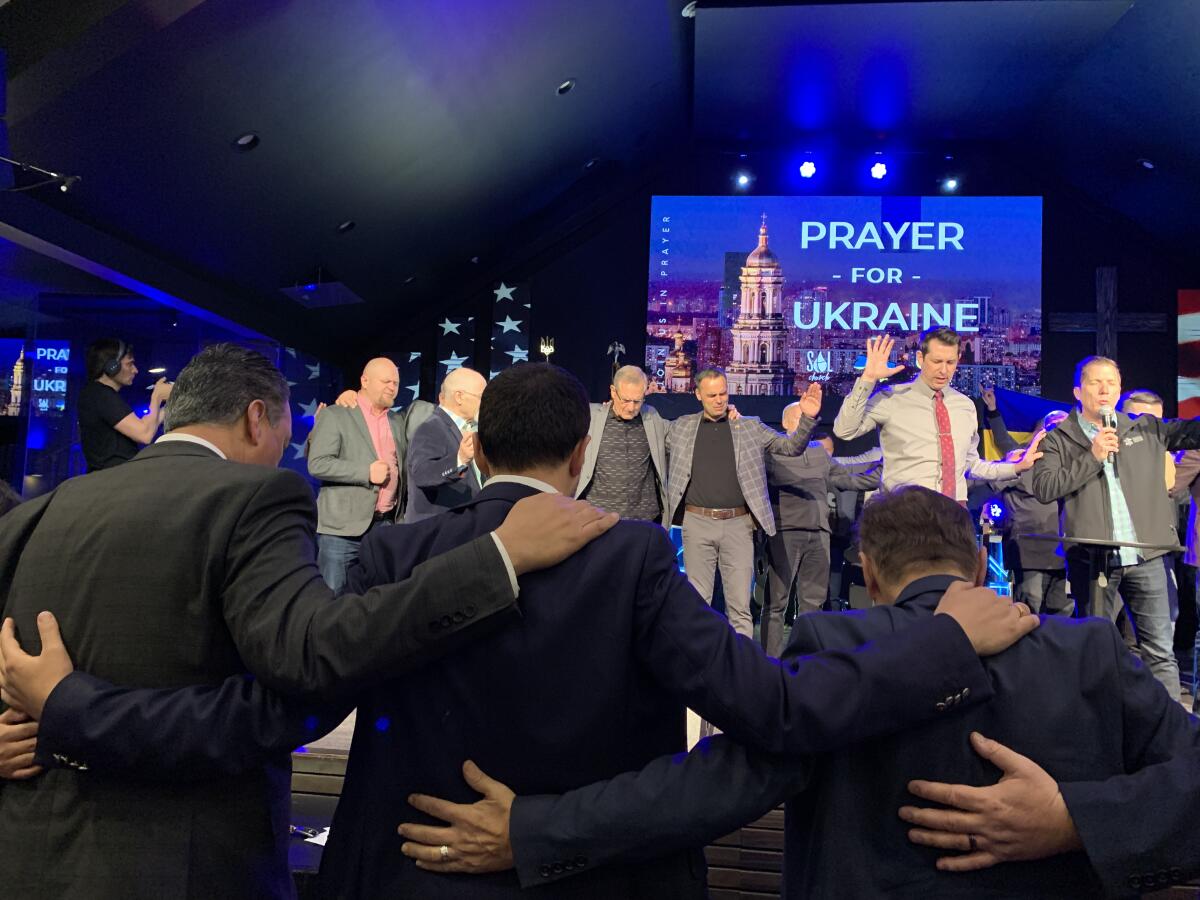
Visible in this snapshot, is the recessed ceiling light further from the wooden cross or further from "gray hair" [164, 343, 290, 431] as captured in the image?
the wooden cross

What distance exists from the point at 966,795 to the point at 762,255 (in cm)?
885

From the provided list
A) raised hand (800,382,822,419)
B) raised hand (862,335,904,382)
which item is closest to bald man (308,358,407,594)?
raised hand (800,382,822,419)

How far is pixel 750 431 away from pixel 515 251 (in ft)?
17.8

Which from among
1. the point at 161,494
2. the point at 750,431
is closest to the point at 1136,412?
the point at 750,431

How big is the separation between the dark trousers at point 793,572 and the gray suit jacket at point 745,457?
0.63 meters

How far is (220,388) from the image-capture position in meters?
1.63

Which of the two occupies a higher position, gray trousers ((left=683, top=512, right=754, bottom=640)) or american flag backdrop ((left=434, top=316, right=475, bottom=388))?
american flag backdrop ((left=434, top=316, right=475, bottom=388))

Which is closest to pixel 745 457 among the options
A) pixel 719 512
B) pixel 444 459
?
pixel 719 512

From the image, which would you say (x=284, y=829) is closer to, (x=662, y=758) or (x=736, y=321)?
(x=662, y=758)

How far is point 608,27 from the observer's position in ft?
23.5

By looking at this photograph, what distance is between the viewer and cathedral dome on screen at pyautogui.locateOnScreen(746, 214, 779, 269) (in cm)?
970

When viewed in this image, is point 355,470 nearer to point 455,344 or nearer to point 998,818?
point 998,818

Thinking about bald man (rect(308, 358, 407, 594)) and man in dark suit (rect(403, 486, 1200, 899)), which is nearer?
man in dark suit (rect(403, 486, 1200, 899))

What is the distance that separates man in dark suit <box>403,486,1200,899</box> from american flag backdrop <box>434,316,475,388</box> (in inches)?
353
